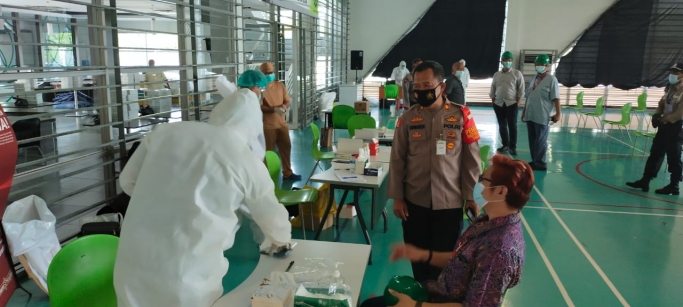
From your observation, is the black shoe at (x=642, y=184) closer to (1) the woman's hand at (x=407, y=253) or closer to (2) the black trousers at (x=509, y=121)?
(2) the black trousers at (x=509, y=121)

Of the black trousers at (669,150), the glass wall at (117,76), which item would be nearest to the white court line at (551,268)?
the black trousers at (669,150)

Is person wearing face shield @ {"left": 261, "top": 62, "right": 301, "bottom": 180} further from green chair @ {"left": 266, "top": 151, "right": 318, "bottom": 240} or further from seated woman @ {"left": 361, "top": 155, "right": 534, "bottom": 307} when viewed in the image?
seated woman @ {"left": 361, "top": 155, "right": 534, "bottom": 307}

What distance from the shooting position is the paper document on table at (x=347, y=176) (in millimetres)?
4004

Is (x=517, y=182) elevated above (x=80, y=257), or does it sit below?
above

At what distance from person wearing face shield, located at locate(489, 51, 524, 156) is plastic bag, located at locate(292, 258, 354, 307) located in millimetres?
6654

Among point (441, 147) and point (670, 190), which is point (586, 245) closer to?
point (670, 190)

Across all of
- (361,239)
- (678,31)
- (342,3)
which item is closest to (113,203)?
(361,239)

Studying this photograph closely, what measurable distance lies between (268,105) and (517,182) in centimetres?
467

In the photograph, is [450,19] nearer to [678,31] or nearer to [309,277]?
[678,31]

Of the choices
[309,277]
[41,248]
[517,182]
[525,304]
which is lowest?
[525,304]

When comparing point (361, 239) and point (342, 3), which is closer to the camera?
point (361, 239)

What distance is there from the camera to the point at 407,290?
2234 mm

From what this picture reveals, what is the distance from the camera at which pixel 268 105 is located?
6223 mm

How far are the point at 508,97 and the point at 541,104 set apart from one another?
1.05 m
